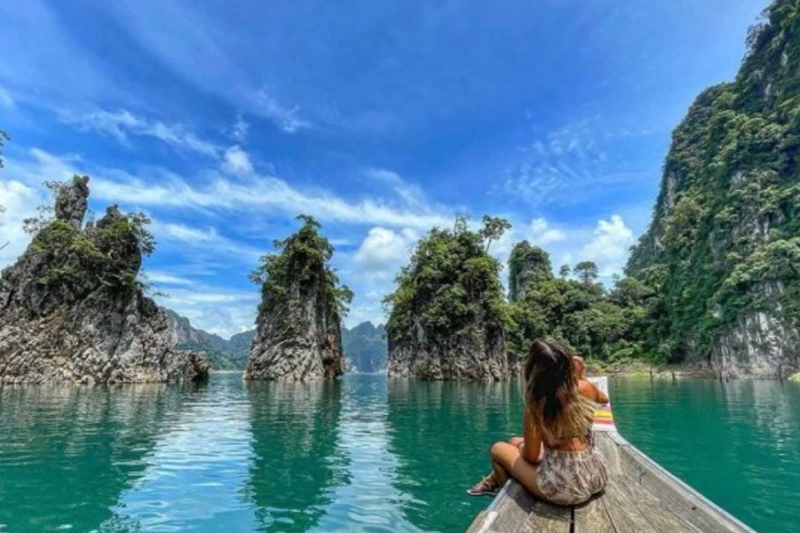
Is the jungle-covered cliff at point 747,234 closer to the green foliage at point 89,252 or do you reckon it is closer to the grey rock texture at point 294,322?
the grey rock texture at point 294,322

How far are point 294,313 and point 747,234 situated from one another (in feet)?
189

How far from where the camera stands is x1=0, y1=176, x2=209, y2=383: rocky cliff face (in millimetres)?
40562

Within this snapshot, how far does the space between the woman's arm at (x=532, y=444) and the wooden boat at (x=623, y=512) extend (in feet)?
1.20

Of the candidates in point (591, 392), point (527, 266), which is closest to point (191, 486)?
point (591, 392)

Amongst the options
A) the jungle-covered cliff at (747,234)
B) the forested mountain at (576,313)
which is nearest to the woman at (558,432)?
the jungle-covered cliff at (747,234)

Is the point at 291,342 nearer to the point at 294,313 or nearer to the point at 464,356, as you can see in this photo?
the point at 294,313

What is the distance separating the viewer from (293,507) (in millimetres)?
7492

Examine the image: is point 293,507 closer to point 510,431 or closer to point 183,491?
point 183,491

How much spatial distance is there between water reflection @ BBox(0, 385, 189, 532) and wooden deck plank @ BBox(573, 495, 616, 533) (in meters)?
6.32

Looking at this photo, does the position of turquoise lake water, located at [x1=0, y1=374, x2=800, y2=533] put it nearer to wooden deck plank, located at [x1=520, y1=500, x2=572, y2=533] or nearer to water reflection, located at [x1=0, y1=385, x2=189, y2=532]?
water reflection, located at [x1=0, y1=385, x2=189, y2=532]

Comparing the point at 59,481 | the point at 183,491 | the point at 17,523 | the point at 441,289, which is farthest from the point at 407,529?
the point at 441,289

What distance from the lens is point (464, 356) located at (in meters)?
58.4

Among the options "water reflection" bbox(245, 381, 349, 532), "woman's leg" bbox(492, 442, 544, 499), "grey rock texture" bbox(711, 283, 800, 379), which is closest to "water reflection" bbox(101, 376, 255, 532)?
"water reflection" bbox(245, 381, 349, 532)

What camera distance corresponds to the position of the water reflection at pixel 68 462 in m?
6.98
